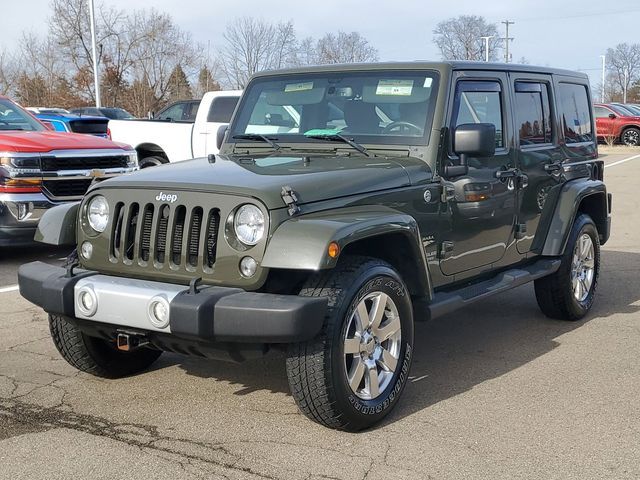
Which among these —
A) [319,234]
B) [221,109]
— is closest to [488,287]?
[319,234]

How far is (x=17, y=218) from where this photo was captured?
26.9ft

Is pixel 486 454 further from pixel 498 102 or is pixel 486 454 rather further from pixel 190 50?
pixel 190 50

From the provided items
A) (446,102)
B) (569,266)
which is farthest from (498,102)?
(569,266)

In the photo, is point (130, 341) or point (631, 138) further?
point (631, 138)

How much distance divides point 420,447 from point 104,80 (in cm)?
4295

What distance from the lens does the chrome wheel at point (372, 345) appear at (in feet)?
12.9

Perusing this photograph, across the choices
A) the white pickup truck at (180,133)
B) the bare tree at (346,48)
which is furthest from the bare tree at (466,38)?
the white pickup truck at (180,133)

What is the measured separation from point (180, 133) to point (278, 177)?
9.25 m

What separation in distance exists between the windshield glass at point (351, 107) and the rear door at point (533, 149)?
41.0 inches

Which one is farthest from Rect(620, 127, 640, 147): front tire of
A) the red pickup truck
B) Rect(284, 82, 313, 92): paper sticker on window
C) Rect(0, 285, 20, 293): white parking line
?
Rect(284, 82, 313, 92): paper sticker on window

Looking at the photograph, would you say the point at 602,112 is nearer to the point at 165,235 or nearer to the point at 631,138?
the point at 631,138

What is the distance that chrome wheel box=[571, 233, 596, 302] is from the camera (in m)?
6.17

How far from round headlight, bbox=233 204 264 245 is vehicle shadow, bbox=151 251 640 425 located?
2.80 ft

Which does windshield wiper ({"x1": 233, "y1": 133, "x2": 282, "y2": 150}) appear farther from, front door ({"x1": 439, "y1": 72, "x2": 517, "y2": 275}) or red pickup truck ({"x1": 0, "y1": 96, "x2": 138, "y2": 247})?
red pickup truck ({"x1": 0, "y1": 96, "x2": 138, "y2": 247})
